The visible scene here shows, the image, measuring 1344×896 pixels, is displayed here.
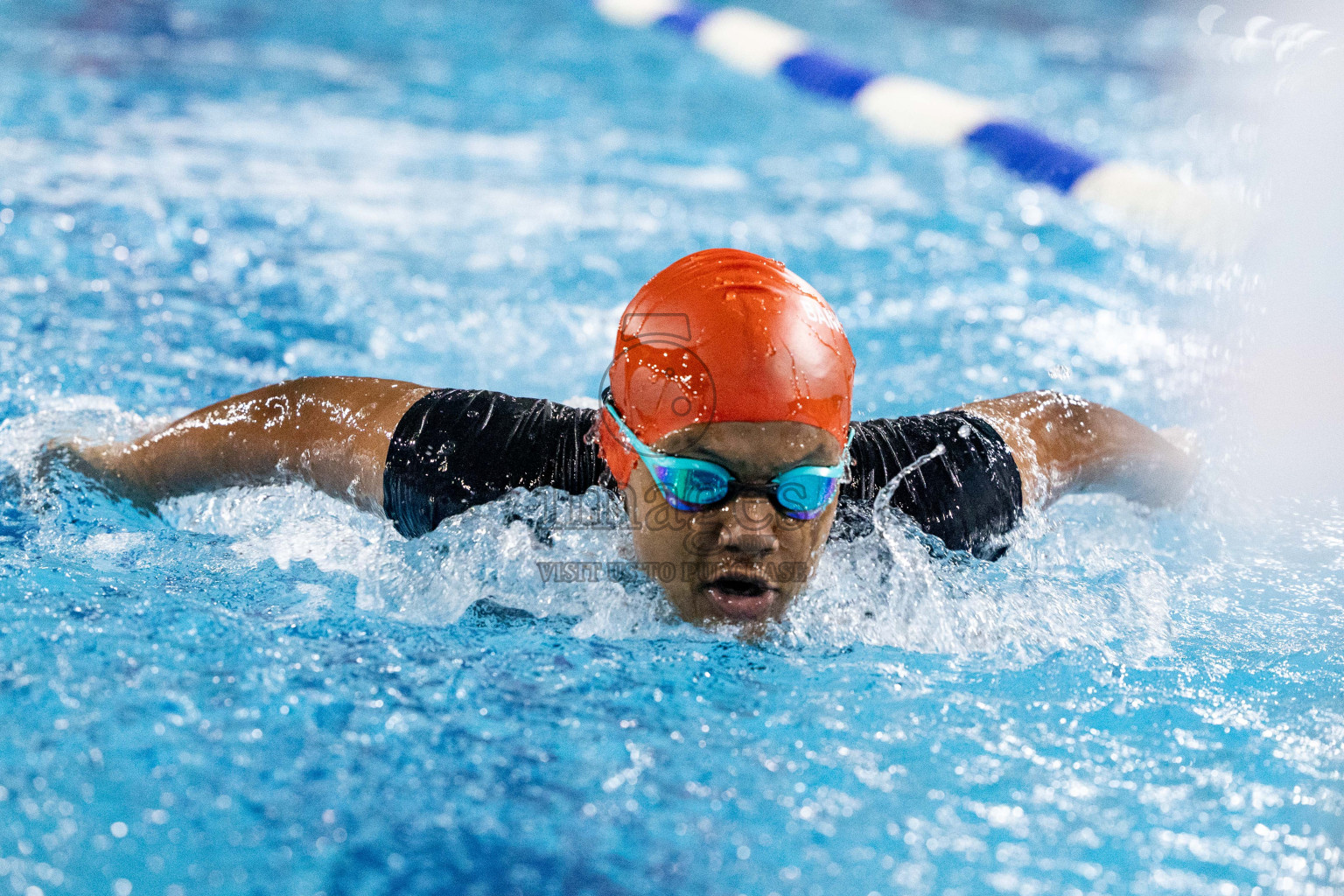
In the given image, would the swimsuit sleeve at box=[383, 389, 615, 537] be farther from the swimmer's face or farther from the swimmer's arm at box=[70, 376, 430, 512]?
the swimmer's face

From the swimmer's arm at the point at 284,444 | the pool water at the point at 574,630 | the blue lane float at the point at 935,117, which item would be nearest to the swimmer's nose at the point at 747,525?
the pool water at the point at 574,630

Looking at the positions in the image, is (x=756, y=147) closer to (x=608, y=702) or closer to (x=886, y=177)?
(x=886, y=177)

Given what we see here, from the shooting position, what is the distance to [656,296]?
2240mm

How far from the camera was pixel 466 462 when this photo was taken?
2.42m

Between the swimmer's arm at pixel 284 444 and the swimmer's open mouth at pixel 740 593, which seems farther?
the swimmer's arm at pixel 284 444

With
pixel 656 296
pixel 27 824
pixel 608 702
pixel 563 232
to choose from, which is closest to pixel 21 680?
pixel 27 824

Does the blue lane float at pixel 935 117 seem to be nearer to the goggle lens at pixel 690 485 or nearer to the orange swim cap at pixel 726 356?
the orange swim cap at pixel 726 356

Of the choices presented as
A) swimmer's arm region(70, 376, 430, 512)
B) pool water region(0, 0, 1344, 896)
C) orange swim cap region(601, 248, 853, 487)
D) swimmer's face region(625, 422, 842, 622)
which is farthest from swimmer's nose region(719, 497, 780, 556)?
swimmer's arm region(70, 376, 430, 512)

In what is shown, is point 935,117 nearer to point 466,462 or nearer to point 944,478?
point 944,478

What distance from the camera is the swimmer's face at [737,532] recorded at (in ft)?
6.82

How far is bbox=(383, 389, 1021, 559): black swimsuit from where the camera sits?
2412mm

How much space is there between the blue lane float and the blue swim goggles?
363cm

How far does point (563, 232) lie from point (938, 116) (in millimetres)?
2783

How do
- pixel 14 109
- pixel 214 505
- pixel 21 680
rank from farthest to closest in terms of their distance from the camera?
1. pixel 14 109
2. pixel 214 505
3. pixel 21 680
